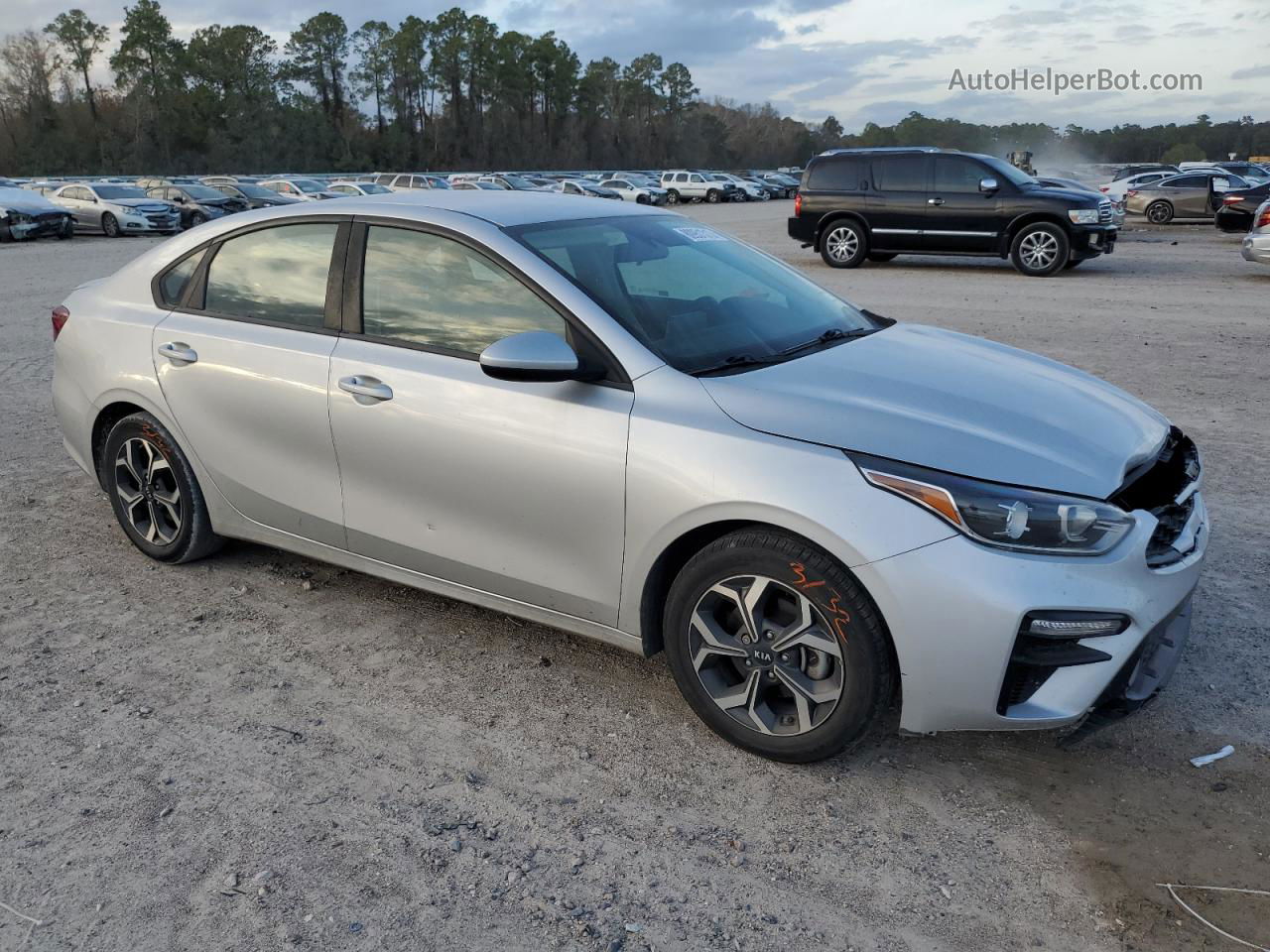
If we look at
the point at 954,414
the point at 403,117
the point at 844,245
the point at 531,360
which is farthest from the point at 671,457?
the point at 403,117

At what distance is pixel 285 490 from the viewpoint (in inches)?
166

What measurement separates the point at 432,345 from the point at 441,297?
0.61ft

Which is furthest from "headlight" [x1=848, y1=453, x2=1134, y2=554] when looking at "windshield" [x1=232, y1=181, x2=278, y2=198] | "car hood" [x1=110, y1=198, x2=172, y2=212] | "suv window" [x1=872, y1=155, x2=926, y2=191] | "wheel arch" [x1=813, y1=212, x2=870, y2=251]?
"windshield" [x1=232, y1=181, x2=278, y2=198]

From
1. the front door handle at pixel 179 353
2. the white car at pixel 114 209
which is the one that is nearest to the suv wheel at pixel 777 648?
the front door handle at pixel 179 353

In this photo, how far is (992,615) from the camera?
9.20ft

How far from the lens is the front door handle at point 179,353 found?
14.4ft

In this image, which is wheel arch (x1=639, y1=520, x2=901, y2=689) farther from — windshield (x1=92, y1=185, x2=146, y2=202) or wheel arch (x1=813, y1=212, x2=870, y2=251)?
windshield (x1=92, y1=185, x2=146, y2=202)

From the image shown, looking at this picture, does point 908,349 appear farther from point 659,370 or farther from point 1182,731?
point 1182,731

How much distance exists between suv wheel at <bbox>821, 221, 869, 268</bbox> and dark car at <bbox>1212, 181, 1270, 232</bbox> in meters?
9.53

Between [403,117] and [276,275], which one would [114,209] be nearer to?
[276,275]

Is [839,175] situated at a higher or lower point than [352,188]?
higher

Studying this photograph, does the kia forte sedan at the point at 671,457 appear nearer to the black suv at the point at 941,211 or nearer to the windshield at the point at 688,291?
the windshield at the point at 688,291

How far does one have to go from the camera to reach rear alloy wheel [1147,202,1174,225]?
28469 mm

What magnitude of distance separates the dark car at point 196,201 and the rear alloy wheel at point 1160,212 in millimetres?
26674
